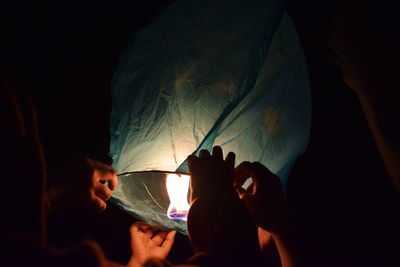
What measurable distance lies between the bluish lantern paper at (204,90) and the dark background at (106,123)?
0.68 m

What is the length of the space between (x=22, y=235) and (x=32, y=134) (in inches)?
11.5

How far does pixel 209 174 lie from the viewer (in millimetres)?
1295

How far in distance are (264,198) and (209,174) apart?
28cm

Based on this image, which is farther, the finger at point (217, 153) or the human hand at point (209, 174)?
the finger at point (217, 153)

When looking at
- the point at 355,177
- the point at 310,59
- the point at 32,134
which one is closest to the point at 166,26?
the point at 32,134

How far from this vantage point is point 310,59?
2.87 meters

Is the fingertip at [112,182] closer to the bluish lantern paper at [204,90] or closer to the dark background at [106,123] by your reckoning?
the bluish lantern paper at [204,90]

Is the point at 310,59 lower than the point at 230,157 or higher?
higher

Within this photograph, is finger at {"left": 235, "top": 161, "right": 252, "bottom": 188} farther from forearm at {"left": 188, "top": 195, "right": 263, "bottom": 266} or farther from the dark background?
the dark background

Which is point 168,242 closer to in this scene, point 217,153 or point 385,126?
point 217,153

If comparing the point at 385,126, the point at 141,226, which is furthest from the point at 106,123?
the point at 385,126

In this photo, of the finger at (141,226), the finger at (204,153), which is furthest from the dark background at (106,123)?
the finger at (204,153)

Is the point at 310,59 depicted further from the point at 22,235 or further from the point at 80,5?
the point at 22,235

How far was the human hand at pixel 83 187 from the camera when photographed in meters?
1.24
